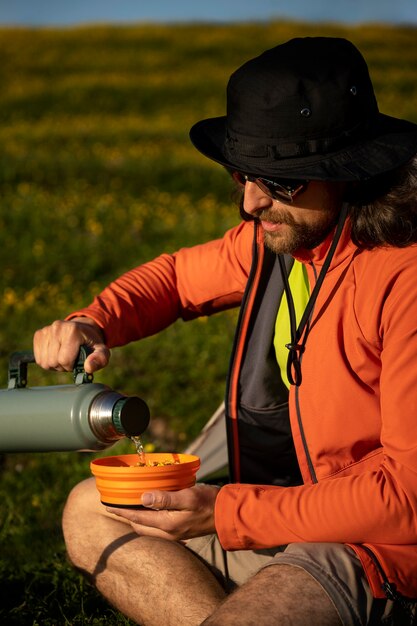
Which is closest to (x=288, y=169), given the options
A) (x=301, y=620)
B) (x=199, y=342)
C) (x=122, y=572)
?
(x=301, y=620)

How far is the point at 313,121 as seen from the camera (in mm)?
2766

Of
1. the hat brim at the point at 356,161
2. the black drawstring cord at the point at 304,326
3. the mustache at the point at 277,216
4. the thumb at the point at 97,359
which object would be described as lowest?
the thumb at the point at 97,359

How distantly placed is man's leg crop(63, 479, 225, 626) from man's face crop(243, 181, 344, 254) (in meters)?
1.07

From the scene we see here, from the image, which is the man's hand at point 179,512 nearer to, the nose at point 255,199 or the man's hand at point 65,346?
the man's hand at point 65,346

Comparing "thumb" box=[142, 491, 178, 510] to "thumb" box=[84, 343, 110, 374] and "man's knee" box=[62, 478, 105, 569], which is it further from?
"man's knee" box=[62, 478, 105, 569]

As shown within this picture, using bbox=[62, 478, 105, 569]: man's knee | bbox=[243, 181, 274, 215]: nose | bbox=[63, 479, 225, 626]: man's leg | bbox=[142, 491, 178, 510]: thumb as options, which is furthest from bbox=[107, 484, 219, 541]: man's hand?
bbox=[243, 181, 274, 215]: nose

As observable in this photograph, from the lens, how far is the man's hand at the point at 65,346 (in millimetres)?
3115

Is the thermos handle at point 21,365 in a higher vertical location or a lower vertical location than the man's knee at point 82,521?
higher

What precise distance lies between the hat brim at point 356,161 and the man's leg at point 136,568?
1289 millimetres

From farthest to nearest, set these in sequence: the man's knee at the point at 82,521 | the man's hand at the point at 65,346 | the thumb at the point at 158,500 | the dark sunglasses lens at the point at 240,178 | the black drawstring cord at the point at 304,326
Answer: the man's knee at the point at 82,521, the man's hand at the point at 65,346, the dark sunglasses lens at the point at 240,178, the black drawstring cord at the point at 304,326, the thumb at the point at 158,500

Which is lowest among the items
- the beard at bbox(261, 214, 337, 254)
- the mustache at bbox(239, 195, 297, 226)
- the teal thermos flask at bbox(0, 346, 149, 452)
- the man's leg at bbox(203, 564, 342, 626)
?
the man's leg at bbox(203, 564, 342, 626)

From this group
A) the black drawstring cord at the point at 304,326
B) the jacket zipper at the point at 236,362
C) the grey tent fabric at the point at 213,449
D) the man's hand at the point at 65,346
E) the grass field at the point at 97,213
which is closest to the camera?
the black drawstring cord at the point at 304,326

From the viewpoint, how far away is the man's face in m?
2.89

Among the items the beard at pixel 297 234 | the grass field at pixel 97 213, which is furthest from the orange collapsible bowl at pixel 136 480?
the grass field at pixel 97 213
